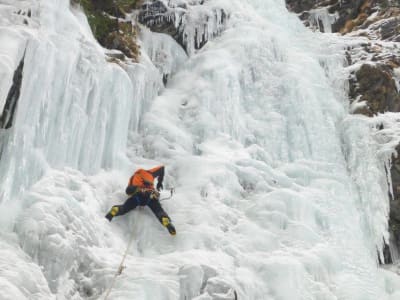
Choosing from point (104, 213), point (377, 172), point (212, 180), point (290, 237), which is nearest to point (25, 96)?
point (104, 213)

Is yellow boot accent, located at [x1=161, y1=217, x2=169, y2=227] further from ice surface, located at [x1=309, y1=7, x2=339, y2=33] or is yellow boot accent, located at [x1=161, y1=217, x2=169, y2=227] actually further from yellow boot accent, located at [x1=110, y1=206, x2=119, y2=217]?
ice surface, located at [x1=309, y1=7, x2=339, y2=33]

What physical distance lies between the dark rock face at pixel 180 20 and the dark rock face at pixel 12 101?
17.1ft

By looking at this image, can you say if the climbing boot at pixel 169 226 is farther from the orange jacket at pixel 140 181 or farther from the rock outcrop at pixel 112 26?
the rock outcrop at pixel 112 26

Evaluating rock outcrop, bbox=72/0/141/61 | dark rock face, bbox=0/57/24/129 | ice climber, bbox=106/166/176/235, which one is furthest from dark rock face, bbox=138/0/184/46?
dark rock face, bbox=0/57/24/129

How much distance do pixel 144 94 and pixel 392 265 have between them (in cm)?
525

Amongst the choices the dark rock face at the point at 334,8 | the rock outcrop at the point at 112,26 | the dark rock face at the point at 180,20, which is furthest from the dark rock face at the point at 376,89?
the rock outcrop at the point at 112,26

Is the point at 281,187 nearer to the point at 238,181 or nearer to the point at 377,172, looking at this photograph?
the point at 238,181

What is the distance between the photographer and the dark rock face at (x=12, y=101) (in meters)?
5.94

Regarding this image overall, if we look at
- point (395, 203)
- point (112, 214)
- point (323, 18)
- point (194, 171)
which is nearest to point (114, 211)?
point (112, 214)

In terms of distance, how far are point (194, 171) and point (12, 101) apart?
3183 mm

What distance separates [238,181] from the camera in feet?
27.4

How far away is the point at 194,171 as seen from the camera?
324 inches

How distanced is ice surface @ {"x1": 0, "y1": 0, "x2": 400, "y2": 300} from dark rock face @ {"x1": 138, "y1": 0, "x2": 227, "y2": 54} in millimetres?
228

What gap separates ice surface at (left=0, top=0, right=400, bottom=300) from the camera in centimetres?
587
